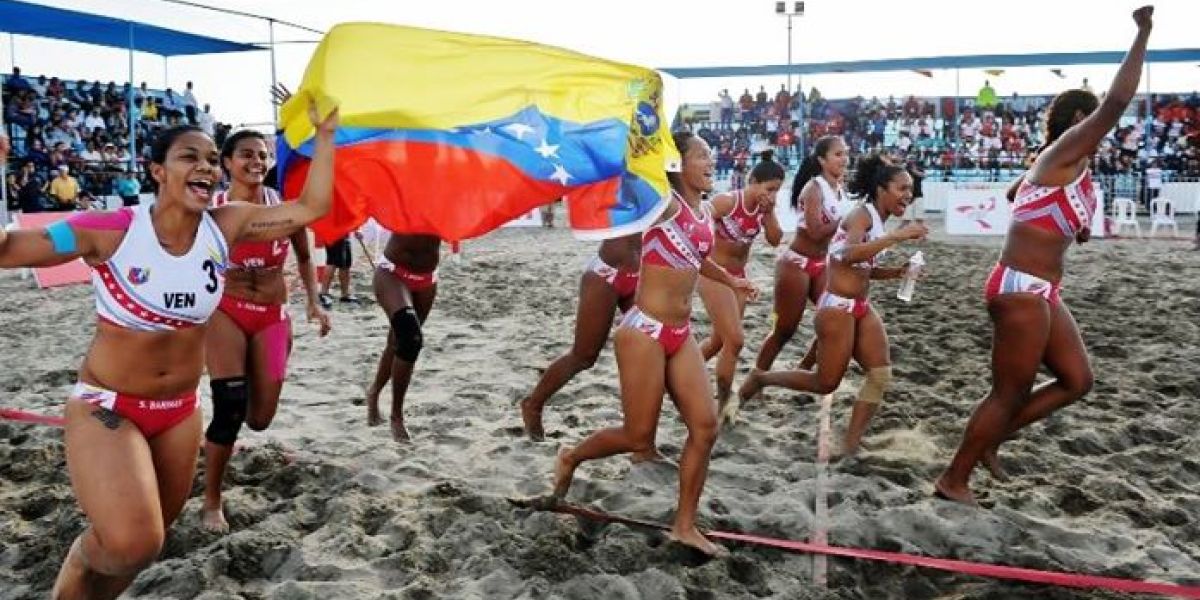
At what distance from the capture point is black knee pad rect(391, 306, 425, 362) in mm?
6329

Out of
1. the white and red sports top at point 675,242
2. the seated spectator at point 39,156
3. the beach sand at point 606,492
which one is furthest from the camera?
the seated spectator at point 39,156

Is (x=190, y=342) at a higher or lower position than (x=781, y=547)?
higher

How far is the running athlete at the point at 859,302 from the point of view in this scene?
6.06 m

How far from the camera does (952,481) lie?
5.29 meters

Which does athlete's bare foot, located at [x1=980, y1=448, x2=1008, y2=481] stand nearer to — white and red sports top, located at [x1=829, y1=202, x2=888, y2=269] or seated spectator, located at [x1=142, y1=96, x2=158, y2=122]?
white and red sports top, located at [x1=829, y1=202, x2=888, y2=269]

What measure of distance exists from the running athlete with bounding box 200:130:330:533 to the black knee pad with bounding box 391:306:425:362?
0.97 metres

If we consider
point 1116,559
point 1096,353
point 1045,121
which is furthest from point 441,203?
point 1096,353

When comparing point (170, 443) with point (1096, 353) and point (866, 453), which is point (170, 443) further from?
point (1096, 353)

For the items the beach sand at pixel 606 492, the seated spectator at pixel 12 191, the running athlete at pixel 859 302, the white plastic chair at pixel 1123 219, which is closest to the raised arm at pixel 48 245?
the beach sand at pixel 606 492

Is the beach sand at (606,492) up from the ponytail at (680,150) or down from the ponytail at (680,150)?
down

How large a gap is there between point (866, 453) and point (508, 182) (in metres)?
2.73

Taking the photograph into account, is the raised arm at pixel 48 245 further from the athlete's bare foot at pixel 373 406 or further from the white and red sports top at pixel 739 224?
Answer: the white and red sports top at pixel 739 224

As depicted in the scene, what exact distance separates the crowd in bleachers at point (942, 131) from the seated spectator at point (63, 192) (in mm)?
16705

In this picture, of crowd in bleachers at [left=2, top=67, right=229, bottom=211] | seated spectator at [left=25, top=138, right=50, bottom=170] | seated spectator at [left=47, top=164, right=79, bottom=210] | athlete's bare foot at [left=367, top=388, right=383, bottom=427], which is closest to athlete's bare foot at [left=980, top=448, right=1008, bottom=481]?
athlete's bare foot at [left=367, top=388, right=383, bottom=427]
